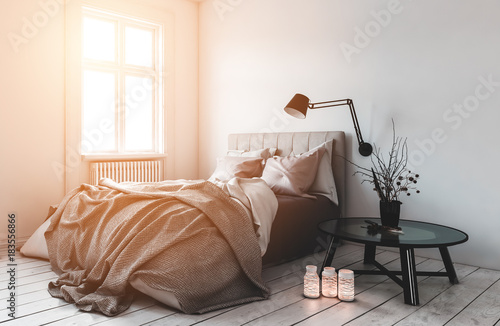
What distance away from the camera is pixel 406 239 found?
2502mm

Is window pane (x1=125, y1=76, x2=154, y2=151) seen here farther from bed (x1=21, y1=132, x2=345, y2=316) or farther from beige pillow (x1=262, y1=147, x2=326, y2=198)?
beige pillow (x1=262, y1=147, x2=326, y2=198)

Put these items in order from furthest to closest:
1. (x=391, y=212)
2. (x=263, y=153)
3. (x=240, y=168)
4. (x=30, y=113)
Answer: (x=263, y=153)
(x=30, y=113)
(x=240, y=168)
(x=391, y=212)

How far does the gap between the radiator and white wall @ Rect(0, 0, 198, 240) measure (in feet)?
1.19

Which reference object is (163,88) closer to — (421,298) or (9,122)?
(9,122)

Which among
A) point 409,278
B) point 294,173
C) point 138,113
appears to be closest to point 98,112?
point 138,113

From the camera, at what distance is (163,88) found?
5230 mm

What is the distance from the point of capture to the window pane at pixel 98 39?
4699 mm

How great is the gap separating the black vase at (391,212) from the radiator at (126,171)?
3.04m

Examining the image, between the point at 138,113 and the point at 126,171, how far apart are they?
0.81 metres

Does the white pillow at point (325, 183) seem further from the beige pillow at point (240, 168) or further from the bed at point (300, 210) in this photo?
the beige pillow at point (240, 168)

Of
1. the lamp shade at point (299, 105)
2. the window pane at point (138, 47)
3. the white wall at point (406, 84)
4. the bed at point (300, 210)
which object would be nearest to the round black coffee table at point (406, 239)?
the bed at point (300, 210)

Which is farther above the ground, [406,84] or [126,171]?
[406,84]

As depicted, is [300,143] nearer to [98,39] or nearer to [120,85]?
[120,85]

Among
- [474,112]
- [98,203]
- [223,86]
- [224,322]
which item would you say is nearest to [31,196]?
[98,203]
